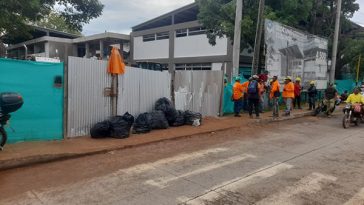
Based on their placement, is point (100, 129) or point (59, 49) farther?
point (59, 49)

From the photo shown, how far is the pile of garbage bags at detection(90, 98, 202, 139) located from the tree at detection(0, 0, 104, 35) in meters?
6.93

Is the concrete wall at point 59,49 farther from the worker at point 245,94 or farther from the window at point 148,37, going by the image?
the worker at point 245,94

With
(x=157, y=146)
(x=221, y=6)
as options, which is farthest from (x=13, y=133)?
(x=221, y=6)

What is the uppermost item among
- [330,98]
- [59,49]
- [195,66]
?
[59,49]

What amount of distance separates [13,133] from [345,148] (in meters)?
7.95

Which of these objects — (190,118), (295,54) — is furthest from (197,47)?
(190,118)

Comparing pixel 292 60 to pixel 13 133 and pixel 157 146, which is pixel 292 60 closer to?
pixel 157 146

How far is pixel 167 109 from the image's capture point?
10.7m

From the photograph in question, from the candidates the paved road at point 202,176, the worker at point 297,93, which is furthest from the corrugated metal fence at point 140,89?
the worker at point 297,93

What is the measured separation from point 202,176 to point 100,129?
3.68 meters

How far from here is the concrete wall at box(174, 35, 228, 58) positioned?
2667cm

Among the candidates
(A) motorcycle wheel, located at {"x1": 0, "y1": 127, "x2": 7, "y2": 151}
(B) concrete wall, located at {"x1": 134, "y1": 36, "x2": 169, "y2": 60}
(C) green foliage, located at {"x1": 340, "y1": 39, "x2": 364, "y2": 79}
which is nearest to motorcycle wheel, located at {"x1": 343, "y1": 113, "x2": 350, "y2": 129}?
(A) motorcycle wheel, located at {"x1": 0, "y1": 127, "x2": 7, "y2": 151}

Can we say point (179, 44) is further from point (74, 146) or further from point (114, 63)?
point (74, 146)

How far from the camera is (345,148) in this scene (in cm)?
861
